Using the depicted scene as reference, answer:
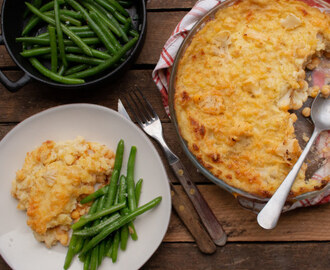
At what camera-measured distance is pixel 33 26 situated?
3.51m

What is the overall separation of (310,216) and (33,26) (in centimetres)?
310

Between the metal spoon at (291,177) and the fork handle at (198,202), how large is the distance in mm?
567

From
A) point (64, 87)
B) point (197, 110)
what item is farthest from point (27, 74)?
point (197, 110)

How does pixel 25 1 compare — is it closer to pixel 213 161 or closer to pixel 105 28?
pixel 105 28

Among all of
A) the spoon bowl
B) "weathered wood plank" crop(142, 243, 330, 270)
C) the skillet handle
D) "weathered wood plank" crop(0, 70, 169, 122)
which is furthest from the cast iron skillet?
"weathered wood plank" crop(142, 243, 330, 270)

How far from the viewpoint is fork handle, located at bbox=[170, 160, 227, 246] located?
334 cm

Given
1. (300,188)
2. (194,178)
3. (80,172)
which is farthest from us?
(194,178)

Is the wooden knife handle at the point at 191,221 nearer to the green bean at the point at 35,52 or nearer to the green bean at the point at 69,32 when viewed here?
the green bean at the point at 69,32

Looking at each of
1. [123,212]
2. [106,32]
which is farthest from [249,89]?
[123,212]

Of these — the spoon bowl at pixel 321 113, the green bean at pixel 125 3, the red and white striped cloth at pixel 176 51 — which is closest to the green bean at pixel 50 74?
the red and white striped cloth at pixel 176 51

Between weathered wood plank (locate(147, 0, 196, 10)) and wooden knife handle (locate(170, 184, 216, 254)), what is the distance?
173 cm

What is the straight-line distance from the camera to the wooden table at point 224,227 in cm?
339

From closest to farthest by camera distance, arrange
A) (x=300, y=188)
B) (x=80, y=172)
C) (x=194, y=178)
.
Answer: (x=300, y=188) → (x=80, y=172) → (x=194, y=178)

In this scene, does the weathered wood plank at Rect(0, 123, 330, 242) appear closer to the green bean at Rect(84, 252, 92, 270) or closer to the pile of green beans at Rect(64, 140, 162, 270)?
the pile of green beans at Rect(64, 140, 162, 270)
